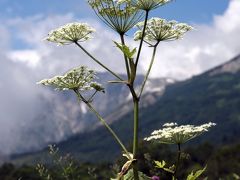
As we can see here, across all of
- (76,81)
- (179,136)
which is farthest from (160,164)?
(76,81)

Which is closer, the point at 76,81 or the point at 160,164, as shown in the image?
the point at 160,164

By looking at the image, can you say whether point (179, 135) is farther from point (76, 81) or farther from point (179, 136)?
point (76, 81)

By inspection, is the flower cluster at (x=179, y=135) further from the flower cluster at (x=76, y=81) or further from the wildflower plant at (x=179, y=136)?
the flower cluster at (x=76, y=81)

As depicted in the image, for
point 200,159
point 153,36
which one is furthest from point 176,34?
point 200,159

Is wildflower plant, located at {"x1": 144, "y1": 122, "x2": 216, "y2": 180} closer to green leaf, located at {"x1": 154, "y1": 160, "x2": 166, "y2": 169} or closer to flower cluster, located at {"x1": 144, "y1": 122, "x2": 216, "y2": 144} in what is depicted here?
flower cluster, located at {"x1": 144, "y1": 122, "x2": 216, "y2": 144}

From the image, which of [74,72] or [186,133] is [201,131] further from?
[74,72]

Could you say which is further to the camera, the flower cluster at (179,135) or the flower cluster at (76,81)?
the flower cluster at (76,81)

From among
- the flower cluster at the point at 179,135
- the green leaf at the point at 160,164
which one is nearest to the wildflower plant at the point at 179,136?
the flower cluster at the point at 179,135
